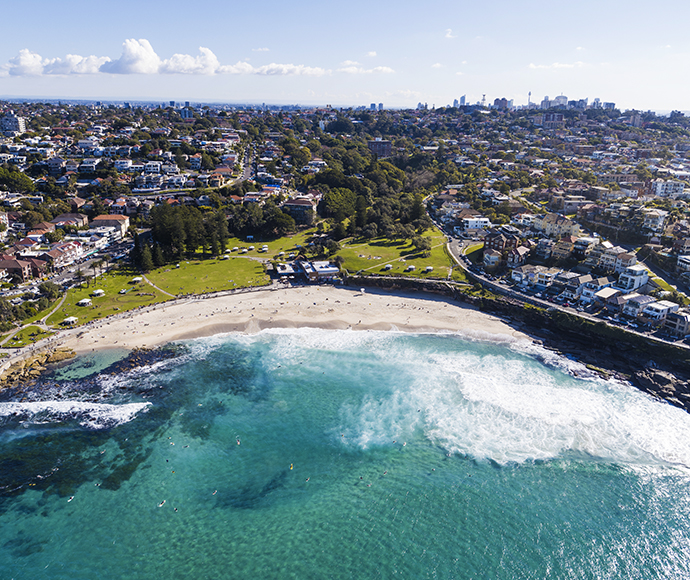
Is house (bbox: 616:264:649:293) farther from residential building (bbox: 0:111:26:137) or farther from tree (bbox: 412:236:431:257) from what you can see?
residential building (bbox: 0:111:26:137)

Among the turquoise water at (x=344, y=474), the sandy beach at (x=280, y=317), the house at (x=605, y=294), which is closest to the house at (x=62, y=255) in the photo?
the sandy beach at (x=280, y=317)

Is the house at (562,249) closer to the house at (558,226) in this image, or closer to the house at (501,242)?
the house at (501,242)

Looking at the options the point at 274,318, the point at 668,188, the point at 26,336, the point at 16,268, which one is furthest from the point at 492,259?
the point at 16,268

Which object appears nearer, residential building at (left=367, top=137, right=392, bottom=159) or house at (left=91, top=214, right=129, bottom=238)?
house at (left=91, top=214, right=129, bottom=238)

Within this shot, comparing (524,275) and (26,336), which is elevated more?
(524,275)

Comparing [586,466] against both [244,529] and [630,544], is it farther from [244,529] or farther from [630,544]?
[244,529]

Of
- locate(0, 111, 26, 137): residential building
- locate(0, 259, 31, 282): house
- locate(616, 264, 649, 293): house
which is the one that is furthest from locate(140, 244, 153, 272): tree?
locate(0, 111, 26, 137): residential building

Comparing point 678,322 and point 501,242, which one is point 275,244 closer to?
point 501,242
